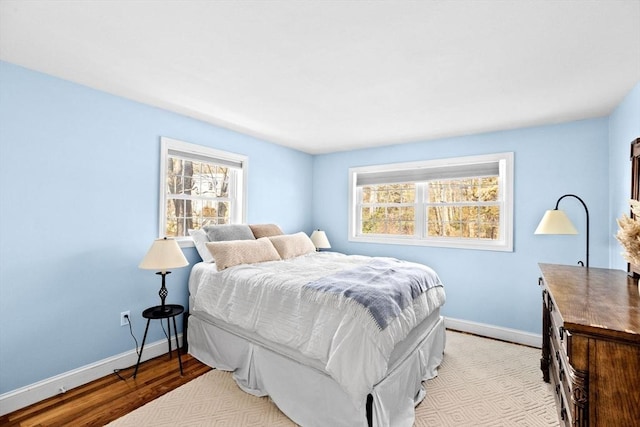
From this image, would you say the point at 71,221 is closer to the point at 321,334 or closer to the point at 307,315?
the point at 307,315

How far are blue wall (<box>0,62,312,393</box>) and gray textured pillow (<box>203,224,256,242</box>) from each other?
1.53 feet

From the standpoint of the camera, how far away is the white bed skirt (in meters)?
1.83

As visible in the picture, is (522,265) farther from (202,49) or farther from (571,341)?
(202,49)

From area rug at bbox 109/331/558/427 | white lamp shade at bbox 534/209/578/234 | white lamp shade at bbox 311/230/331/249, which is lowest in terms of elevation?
area rug at bbox 109/331/558/427

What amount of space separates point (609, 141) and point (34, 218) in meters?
5.14

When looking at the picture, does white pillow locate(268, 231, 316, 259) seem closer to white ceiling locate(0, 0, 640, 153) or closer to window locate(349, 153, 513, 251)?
window locate(349, 153, 513, 251)

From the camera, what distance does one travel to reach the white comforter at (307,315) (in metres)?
1.78

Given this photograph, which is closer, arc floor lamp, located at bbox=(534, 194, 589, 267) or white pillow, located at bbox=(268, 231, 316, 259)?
arc floor lamp, located at bbox=(534, 194, 589, 267)

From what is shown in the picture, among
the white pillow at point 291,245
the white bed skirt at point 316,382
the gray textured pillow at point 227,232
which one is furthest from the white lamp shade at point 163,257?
the white pillow at point 291,245

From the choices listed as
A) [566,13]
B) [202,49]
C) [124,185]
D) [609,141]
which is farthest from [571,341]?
[124,185]

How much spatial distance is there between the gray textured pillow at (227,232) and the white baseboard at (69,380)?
115 cm

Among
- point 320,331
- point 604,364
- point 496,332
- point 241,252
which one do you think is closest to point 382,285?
point 320,331

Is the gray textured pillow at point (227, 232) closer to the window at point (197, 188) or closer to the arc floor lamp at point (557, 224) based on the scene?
the window at point (197, 188)

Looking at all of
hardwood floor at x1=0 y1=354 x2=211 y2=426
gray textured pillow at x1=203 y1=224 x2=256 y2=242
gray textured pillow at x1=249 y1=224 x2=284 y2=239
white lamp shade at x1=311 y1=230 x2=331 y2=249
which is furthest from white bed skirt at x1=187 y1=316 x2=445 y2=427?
white lamp shade at x1=311 y1=230 x2=331 y2=249
